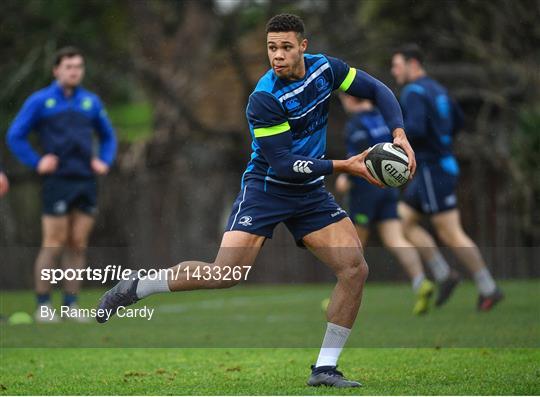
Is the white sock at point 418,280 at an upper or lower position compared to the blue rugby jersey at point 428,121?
lower

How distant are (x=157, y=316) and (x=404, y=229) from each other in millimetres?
3005

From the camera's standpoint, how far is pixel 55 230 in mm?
11477

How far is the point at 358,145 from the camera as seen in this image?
12375 millimetres

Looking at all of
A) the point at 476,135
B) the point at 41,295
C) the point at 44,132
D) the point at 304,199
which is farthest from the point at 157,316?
the point at 476,135

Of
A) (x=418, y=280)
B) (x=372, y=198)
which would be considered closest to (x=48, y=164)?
(x=372, y=198)

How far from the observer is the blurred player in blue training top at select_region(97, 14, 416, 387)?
6.39 m

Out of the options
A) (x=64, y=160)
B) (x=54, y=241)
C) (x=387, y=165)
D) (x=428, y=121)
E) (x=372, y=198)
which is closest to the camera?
(x=387, y=165)

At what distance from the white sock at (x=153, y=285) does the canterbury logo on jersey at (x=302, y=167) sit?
1.01 m

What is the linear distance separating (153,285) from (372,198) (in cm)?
637

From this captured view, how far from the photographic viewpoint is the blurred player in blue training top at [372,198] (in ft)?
40.1

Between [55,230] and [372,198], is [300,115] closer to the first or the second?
[55,230]

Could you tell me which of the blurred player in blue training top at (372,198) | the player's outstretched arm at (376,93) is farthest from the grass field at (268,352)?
the player's outstretched arm at (376,93)

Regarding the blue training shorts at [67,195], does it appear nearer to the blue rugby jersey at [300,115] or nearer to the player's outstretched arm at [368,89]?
the blue rugby jersey at [300,115]

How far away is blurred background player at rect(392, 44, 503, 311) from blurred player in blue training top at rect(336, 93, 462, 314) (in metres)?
0.39
